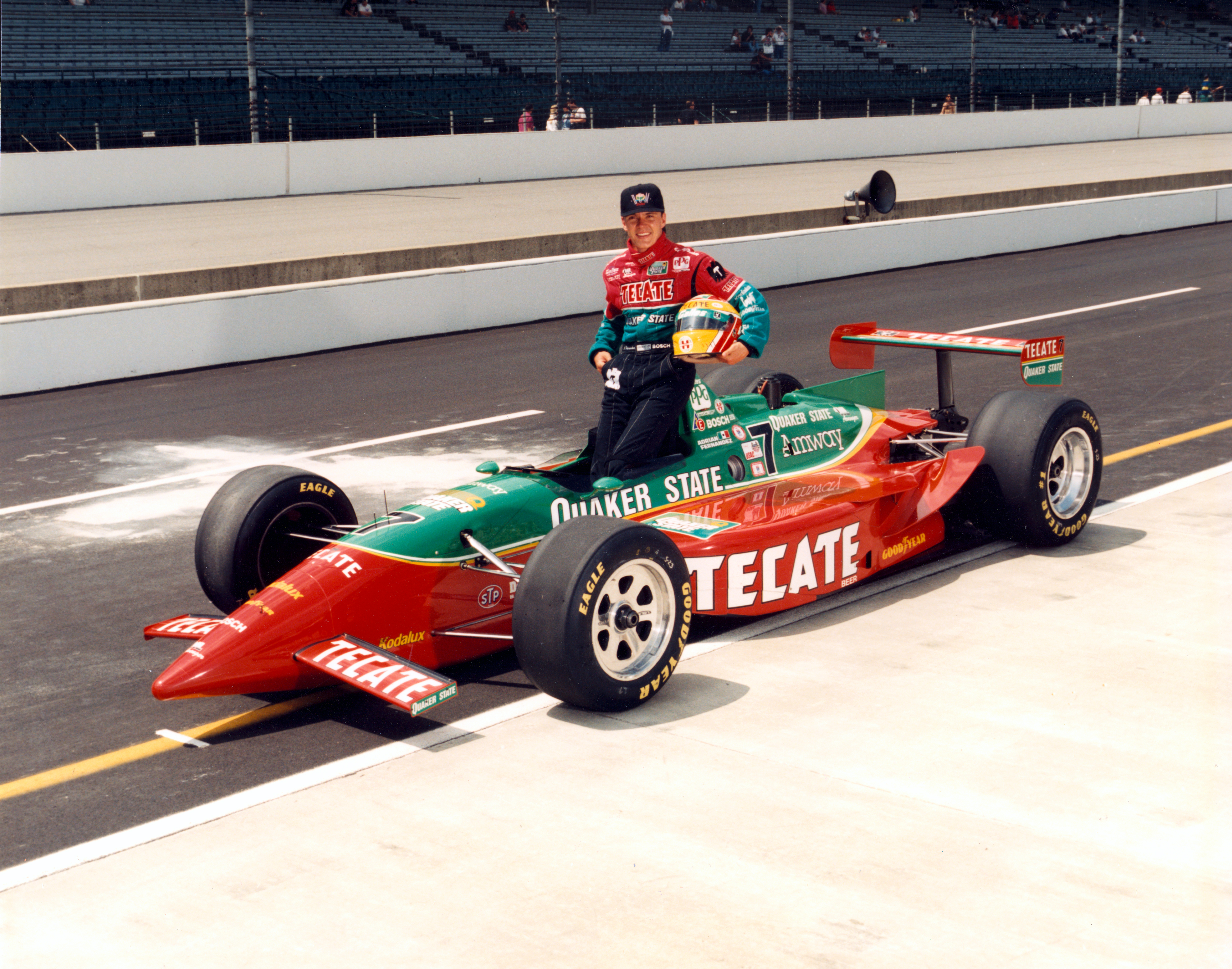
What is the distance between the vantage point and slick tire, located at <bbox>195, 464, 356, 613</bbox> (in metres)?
6.24

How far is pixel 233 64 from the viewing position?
29094 millimetres

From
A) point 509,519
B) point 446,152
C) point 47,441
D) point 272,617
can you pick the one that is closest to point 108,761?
point 272,617

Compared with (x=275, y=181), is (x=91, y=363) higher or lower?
lower

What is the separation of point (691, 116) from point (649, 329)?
2852 cm

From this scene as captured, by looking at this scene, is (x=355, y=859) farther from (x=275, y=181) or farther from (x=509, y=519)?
(x=275, y=181)

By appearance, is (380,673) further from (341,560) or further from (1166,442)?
(1166,442)

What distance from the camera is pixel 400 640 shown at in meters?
5.67

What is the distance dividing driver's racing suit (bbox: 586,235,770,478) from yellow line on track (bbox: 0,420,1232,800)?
163cm

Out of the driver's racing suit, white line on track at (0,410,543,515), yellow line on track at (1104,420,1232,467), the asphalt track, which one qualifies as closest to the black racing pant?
the driver's racing suit

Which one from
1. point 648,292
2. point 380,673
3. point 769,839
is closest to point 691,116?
point 648,292

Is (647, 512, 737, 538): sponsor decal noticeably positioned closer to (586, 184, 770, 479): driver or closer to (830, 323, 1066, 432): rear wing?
(586, 184, 770, 479): driver

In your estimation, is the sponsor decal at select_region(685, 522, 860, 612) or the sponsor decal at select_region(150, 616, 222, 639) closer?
the sponsor decal at select_region(150, 616, 222, 639)

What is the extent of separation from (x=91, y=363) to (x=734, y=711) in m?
9.77

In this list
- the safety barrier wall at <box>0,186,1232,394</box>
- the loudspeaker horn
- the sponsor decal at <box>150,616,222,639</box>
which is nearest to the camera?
the sponsor decal at <box>150,616,222,639</box>
